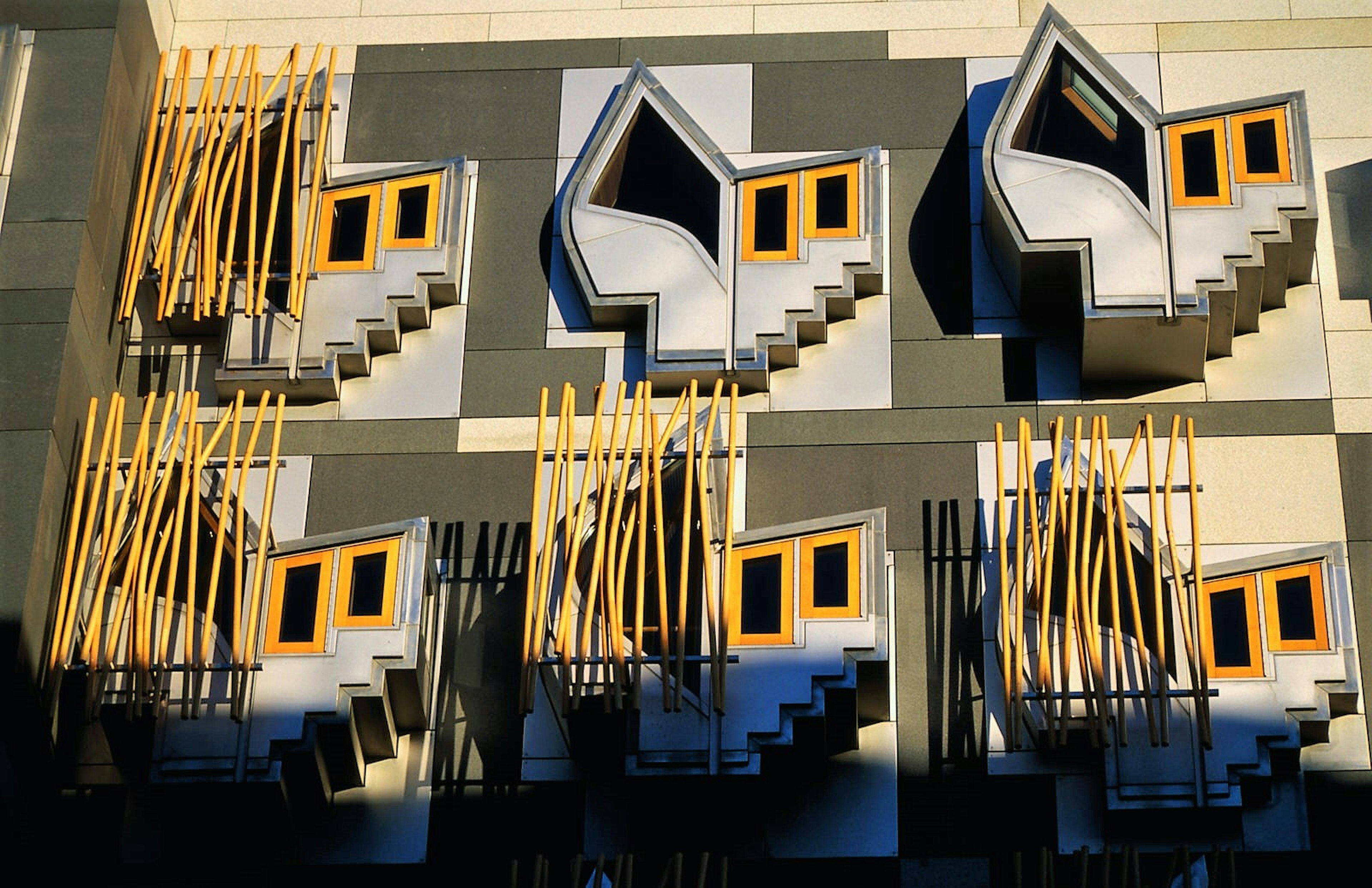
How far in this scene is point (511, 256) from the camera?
2050cm

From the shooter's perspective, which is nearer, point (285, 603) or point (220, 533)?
point (285, 603)

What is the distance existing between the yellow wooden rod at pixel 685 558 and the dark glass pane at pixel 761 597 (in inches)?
5.3

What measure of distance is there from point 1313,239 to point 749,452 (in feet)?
17.2

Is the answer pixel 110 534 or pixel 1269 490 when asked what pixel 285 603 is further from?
pixel 1269 490

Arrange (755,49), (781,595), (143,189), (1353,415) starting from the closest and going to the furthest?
1. (781,595)
2. (1353,415)
3. (143,189)
4. (755,49)

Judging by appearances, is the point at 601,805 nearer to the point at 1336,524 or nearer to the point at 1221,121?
the point at 1336,524

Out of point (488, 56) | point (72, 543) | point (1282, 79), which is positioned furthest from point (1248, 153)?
point (72, 543)

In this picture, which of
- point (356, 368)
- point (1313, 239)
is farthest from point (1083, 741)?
point (356, 368)

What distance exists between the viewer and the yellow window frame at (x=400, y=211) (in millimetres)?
20000

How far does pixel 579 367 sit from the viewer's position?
1970 cm

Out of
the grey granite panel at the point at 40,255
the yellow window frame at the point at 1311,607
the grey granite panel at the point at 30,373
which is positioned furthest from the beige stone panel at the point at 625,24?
the yellow window frame at the point at 1311,607

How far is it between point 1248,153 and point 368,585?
8513 millimetres

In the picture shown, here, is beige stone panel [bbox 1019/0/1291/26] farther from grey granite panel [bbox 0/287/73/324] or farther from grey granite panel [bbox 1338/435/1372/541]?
grey granite panel [bbox 0/287/73/324]

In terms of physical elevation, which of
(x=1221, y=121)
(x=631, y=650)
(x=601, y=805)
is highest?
(x=1221, y=121)
